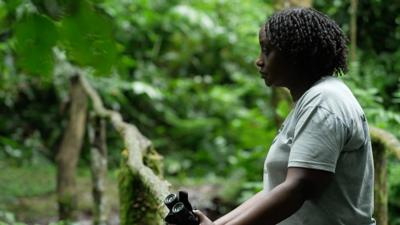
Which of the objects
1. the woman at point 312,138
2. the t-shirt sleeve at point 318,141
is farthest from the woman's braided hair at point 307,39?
the t-shirt sleeve at point 318,141

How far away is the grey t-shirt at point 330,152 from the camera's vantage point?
1.60m

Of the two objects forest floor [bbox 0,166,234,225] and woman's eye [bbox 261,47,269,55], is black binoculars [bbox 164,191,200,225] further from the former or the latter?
forest floor [bbox 0,166,234,225]

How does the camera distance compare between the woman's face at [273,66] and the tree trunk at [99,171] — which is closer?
the woman's face at [273,66]

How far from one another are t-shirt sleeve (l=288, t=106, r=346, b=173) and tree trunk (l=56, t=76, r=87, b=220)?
17.5 feet

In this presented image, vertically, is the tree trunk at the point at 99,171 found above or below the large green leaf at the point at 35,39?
below

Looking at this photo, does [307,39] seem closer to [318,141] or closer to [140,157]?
[318,141]

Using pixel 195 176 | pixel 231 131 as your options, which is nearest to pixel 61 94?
pixel 195 176

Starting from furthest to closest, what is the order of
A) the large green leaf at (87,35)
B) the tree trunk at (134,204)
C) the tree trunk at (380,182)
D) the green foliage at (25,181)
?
the green foliage at (25,181) → the tree trunk at (380,182) → the tree trunk at (134,204) → the large green leaf at (87,35)

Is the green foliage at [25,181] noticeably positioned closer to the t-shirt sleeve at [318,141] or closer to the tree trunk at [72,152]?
the tree trunk at [72,152]

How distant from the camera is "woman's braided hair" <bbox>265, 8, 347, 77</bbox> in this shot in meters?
1.71

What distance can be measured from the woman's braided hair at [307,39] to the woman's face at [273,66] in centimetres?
2

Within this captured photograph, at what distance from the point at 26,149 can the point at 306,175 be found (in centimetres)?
944

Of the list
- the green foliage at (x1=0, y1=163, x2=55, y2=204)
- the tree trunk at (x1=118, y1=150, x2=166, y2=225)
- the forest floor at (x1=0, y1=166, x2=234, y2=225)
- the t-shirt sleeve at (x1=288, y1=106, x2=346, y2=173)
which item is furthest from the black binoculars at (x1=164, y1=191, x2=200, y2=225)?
the green foliage at (x1=0, y1=163, x2=55, y2=204)

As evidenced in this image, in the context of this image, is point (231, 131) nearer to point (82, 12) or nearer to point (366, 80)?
point (366, 80)
